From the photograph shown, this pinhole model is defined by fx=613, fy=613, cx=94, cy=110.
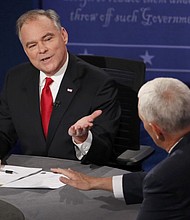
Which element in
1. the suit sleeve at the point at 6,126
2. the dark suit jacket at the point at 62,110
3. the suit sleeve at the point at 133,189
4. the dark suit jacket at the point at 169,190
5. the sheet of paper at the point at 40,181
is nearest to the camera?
the dark suit jacket at the point at 169,190

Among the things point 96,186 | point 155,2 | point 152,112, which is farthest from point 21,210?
point 155,2

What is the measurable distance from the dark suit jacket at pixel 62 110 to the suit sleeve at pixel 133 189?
1.56ft

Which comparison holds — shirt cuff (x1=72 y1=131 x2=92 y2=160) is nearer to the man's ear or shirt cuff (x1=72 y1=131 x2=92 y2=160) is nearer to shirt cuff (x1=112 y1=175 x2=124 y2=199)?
shirt cuff (x1=112 y1=175 x2=124 y2=199)

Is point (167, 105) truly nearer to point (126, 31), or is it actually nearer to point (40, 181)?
point (40, 181)

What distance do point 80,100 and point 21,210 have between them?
2.99 feet

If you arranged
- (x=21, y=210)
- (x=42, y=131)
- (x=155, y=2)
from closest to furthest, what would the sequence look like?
(x=21, y=210)
(x=42, y=131)
(x=155, y=2)

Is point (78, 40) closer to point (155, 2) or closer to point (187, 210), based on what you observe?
point (155, 2)

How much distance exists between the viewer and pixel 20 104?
306 cm

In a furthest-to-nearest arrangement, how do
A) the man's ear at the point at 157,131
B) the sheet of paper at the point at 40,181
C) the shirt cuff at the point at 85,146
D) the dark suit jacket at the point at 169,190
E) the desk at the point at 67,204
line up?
the shirt cuff at the point at 85,146 → the sheet of paper at the point at 40,181 → the desk at the point at 67,204 → the man's ear at the point at 157,131 → the dark suit jacket at the point at 169,190

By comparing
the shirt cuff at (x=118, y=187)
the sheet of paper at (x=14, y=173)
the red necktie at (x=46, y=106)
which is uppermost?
the red necktie at (x=46, y=106)

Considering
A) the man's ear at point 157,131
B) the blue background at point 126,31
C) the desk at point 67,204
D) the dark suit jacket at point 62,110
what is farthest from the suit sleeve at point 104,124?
the blue background at point 126,31

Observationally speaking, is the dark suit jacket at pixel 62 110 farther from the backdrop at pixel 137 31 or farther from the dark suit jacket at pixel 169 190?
the backdrop at pixel 137 31

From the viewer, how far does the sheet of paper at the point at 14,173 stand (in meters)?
2.49

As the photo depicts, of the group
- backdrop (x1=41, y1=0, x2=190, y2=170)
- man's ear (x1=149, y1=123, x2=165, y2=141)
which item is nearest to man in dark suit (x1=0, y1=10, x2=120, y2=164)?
man's ear (x1=149, y1=123, x2=165, y2=141)
